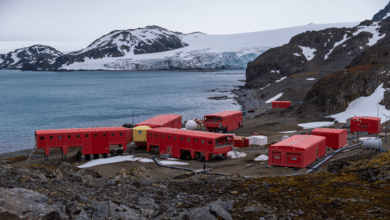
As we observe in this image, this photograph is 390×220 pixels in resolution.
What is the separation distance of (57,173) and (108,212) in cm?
1261

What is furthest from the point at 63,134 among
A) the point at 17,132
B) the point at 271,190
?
the point at 17,132

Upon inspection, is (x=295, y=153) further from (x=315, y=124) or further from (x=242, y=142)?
(x=315, y=124)

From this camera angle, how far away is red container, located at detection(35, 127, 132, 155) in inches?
1633

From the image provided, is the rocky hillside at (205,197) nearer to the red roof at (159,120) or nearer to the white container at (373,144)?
the white container at (373,144)

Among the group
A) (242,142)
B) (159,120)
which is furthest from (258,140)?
(159,120)

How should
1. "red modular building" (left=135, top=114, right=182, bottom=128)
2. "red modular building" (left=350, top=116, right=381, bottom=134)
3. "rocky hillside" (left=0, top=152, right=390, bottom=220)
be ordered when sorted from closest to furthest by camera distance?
"rocky hillside" (left=0, top=152, right=390, bottom=220) → "red modular building" (left=350, top=116, right=381, bottom=134) → "red modular building" (left=135, top=114, right=182, bottom=128)

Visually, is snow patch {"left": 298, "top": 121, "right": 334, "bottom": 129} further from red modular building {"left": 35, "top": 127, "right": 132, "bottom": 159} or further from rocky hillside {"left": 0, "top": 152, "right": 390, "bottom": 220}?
rocky hillside {"left": 0, "top": 152, "right": 390, "bottom": 220}

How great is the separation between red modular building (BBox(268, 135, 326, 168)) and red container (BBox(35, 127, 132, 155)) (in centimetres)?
2029

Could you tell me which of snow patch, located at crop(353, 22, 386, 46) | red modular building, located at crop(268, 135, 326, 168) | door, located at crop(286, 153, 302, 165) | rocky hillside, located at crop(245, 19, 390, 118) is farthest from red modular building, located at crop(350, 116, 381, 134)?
snow patch, located at crop(353, 22, 386, 46)

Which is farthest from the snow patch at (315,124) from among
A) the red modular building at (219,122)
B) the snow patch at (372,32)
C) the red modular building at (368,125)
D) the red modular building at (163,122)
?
the snow patch at (372,32)

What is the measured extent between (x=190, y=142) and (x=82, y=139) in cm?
1348

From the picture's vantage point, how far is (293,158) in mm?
31719

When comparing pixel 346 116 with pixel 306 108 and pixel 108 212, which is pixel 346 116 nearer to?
pixel 306 108

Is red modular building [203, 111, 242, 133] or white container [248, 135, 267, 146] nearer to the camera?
white container [248, 135, 267, 146]
